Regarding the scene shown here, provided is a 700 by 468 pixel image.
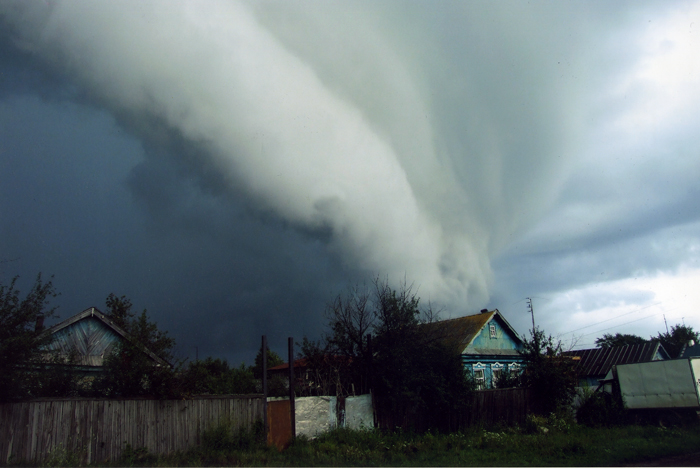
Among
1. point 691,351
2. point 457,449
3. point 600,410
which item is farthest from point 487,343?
point 691,351

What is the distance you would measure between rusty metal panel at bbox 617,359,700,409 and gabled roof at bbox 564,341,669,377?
12.6m

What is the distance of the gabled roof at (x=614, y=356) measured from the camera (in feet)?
114

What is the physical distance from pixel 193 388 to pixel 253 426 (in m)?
2.65

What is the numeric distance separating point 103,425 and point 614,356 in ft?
122

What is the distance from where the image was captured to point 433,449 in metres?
16.0

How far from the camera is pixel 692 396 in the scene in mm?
19188

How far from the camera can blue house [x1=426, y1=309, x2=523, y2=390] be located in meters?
32.0

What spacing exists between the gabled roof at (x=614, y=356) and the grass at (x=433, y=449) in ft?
56.7

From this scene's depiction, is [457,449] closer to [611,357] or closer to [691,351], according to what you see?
[611,357]

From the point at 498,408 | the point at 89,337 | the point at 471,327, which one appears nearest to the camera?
the point at 89,337

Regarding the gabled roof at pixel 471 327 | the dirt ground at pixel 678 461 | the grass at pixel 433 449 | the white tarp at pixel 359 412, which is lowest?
the dirt ground at pixel 678 461

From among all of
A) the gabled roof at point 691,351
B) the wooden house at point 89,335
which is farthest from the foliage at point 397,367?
the gabled roof at point 691,351

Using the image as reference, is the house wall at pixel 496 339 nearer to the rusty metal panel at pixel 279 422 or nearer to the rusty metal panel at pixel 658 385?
the rusty metal panel at pixel 658 385

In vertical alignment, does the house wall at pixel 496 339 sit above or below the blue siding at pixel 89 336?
below
